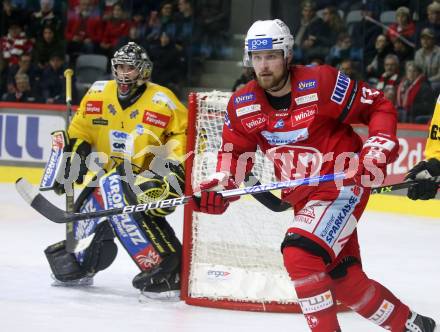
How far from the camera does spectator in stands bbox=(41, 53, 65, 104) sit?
9.45 metres

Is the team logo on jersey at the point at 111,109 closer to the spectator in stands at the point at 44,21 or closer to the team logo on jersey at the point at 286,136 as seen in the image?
the team logo on jersey at the point at 286,136

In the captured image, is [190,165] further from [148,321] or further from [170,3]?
[170,3]

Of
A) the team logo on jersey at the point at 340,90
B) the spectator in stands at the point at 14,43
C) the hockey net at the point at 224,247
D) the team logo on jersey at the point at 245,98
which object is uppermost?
the team logo on jersey at the point at 340,90

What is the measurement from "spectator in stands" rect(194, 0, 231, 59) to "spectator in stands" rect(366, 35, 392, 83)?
5.43ft

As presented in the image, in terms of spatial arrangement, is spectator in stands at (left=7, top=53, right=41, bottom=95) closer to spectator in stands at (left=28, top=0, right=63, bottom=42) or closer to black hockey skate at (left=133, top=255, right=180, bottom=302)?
spectator in stands at (left=28, top=0, right=63, bottom=42)

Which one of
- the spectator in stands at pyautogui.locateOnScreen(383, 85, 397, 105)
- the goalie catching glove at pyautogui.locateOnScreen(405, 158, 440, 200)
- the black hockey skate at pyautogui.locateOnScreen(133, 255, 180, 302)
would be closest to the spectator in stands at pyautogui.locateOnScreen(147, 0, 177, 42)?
the spectator in stands at pyautogui.locateOnScreen(383, 85, 397, 105)

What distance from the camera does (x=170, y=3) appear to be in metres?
9.98

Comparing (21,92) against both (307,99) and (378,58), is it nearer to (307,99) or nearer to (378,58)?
(378,58)

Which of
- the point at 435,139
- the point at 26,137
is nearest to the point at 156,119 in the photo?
the point at 435,139

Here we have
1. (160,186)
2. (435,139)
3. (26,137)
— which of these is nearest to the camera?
(435,139)

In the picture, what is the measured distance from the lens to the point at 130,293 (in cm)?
479

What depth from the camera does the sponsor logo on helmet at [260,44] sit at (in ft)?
11.8

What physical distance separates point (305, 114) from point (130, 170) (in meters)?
1.34

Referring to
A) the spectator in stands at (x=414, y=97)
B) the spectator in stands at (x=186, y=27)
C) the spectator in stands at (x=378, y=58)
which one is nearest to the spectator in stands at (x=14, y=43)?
the spectator in stands at (x=186, y=27)
